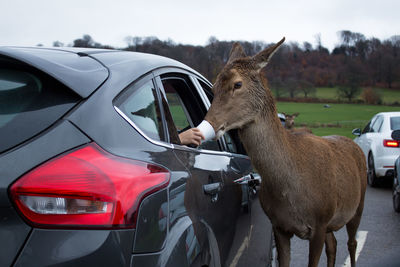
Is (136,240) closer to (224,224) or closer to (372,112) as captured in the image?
(224,224)

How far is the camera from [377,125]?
11844mm

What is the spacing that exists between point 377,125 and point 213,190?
10.5 meters

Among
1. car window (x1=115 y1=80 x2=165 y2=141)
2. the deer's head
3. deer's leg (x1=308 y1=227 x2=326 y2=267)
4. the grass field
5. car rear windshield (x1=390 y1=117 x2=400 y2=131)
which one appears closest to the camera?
car window (x1=115 y1=80 x2=165 y2=141)

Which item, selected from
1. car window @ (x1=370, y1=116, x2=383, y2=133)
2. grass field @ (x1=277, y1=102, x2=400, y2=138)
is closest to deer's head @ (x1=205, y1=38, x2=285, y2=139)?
car window @ (x1=370, y1=116, x2=383, y2=133)

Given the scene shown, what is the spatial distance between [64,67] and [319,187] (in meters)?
2.57

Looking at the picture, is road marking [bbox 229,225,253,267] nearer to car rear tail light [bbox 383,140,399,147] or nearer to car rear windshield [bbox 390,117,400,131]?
car rear tail light [bbox 383,140,399,147]

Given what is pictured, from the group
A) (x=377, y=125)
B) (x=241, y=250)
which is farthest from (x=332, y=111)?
(x=241, y=250)

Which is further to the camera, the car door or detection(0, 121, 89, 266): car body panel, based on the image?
the car door

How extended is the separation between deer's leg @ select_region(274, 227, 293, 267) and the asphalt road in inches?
39.5

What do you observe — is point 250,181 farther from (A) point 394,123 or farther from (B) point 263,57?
(A) point 394,123

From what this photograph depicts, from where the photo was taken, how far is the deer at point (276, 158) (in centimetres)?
332

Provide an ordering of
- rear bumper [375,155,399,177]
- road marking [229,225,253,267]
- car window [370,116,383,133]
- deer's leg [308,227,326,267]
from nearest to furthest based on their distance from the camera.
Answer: road marking [229,225,253,267] < deer's leg [308,227,326,267] < rear bumper [375,155,399,177] < car window [370,116,383,133]

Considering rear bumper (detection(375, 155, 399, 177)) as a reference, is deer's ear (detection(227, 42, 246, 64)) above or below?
above

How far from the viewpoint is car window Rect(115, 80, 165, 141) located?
2.13 m
